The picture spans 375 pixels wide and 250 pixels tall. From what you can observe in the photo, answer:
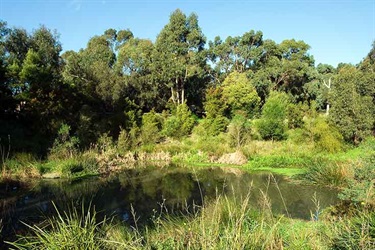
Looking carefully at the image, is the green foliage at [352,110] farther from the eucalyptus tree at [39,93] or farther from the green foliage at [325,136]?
the eucalyptus tree at [39,93]

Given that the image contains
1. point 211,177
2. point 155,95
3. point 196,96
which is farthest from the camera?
point 196,96

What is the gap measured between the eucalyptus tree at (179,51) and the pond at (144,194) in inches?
527

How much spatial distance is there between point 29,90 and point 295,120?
14.8 metres

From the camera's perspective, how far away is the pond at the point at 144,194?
7.90 m

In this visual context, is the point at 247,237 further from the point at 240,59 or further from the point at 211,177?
the point at 240,59

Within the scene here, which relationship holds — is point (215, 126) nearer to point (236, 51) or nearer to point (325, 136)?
point (325, 136)

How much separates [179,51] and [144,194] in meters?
17.9

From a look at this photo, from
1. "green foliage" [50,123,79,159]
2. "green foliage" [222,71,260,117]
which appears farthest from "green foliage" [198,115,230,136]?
"green foliage" [50,123,79,159]

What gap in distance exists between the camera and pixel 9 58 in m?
17.8

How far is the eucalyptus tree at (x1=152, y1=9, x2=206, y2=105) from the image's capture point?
25578 millimetres

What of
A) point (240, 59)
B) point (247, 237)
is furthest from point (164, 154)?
point (240, 59)

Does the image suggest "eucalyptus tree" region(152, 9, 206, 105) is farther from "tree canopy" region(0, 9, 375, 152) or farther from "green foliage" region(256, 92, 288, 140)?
"green foliage" region(256, 92, 288, 140)

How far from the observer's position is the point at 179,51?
26.2m

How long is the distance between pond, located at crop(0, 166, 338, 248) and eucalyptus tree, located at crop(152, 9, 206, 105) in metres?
13.4
